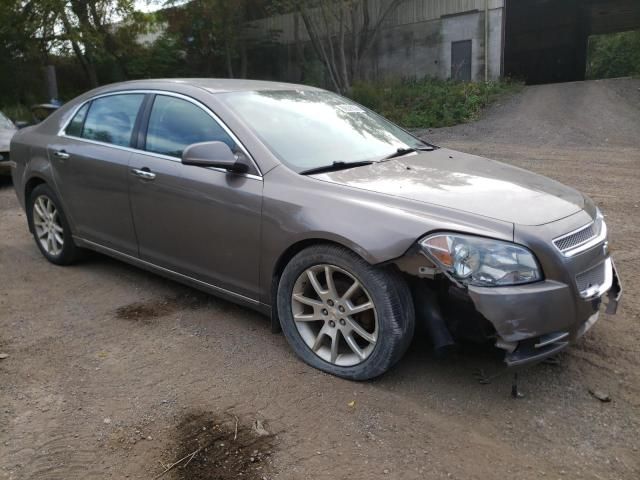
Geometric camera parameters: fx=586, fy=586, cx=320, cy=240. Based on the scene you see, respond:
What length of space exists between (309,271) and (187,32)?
A: 80.4 ft

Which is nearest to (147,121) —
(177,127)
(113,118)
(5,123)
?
(177,127)

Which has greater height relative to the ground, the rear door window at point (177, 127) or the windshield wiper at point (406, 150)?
the rear door window at point (177, 127)

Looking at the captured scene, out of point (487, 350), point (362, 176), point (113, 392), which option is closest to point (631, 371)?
point (487, 350)

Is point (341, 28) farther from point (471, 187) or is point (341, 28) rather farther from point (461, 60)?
point (471, 187)

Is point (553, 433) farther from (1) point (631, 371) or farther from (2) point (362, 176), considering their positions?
(2) point (362, 176)

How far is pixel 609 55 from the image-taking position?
30.8 meters

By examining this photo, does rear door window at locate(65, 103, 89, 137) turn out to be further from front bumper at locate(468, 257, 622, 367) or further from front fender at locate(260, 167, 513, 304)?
front bumper at locate(468, 257, 622, 367)

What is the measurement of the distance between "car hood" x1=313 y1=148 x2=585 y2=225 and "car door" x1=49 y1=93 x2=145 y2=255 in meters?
1.78

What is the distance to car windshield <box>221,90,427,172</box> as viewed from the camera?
370cm

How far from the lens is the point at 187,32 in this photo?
83.0 feet

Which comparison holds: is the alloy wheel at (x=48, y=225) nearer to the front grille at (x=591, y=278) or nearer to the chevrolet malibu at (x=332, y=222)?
the chevrolet malibu at (x=332, y=222)

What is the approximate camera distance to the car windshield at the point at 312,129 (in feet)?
12.1

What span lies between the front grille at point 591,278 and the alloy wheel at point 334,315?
103 cm

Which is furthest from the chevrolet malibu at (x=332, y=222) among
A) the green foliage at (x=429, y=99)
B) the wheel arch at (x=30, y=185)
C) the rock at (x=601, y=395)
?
the green foliage at (x=429, y=99)
